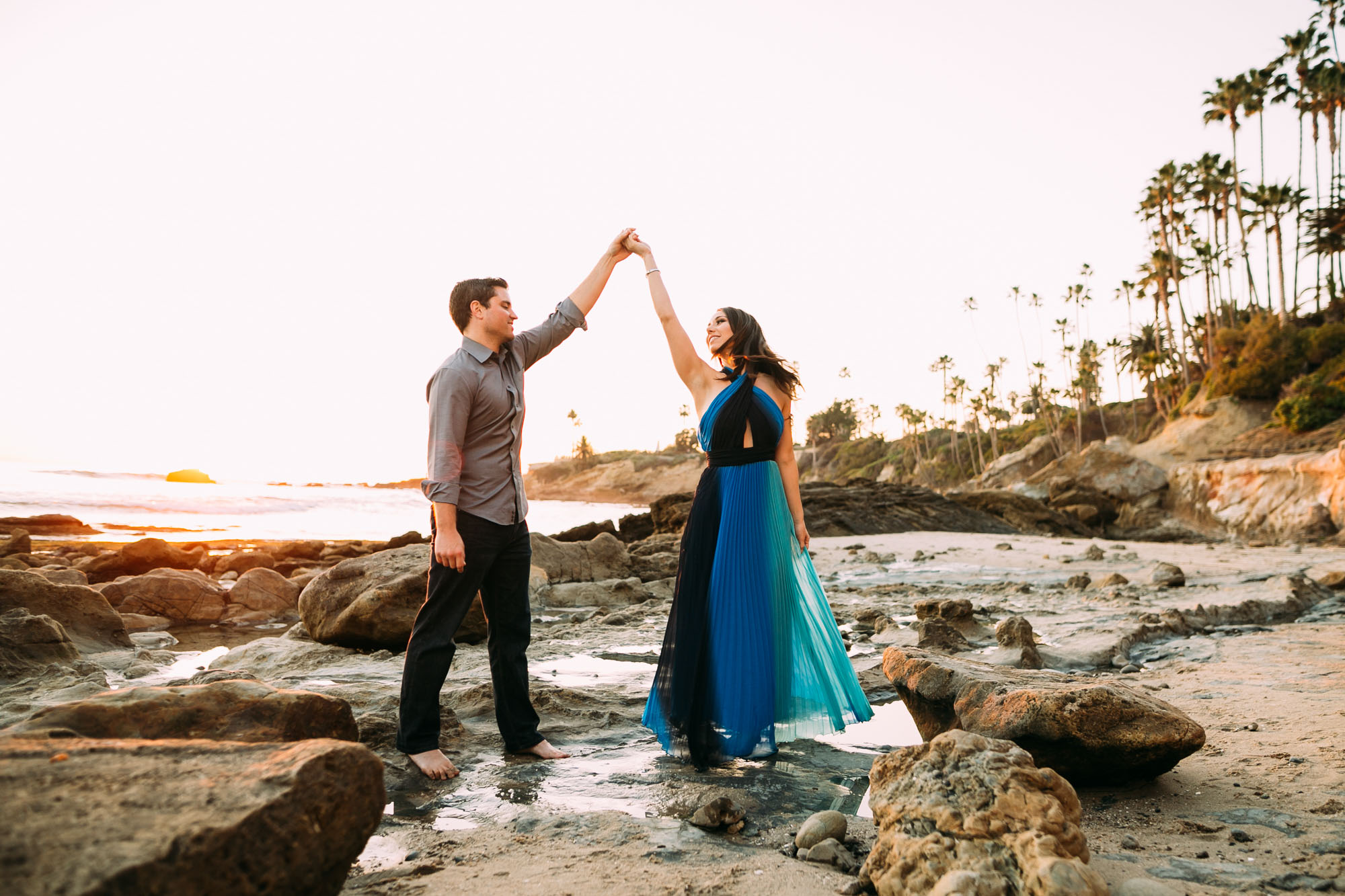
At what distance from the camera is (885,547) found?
17531mm

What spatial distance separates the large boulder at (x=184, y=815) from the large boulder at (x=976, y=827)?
1.45 meters

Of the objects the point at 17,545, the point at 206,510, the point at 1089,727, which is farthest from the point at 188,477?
the point at 1089,727

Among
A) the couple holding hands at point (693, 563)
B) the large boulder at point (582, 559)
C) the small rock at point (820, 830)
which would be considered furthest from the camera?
the large boulder at point (582, 559)

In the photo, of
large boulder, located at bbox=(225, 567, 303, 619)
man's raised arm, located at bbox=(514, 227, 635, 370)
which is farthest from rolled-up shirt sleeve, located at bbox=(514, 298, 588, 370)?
large boulder, located at bbox=(225, 567, 303, 619)

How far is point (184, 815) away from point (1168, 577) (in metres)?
9.86

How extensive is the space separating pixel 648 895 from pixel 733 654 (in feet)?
5.19

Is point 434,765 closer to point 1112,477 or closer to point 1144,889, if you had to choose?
point 1144,889

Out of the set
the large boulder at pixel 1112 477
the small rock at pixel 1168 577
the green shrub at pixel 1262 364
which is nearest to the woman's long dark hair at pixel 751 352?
the small rock at pixel 1168 577

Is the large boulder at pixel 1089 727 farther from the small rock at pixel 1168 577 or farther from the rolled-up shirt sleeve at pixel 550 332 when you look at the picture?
the small rock at pixel 1168 577

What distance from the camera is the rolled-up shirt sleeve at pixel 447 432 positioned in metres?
3.52

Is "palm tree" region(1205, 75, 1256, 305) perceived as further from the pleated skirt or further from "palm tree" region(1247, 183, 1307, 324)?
the pleated skirt

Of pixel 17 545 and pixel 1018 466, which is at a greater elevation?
pixel 1018 466

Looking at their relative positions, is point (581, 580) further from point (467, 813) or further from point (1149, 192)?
point (1149, 192)

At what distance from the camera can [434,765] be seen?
3.39 meters
